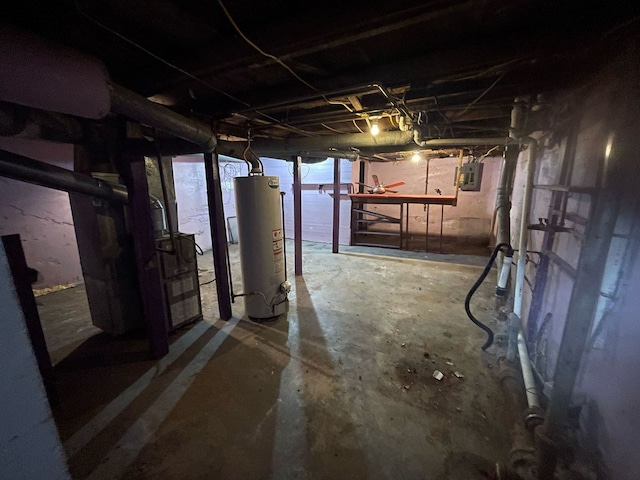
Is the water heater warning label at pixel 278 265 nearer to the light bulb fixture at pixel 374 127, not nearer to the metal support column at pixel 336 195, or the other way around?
the light bulb fixture at pixel 374 127

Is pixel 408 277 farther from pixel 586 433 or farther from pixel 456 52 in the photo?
pixel 456 52

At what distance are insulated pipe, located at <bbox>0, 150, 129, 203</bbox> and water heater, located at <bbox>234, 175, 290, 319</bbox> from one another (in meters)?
0.96

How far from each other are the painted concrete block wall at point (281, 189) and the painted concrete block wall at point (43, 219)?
5.95ft

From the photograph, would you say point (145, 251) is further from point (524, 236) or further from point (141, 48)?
point (524, 236)

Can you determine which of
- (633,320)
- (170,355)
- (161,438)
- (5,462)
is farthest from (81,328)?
(633,320)

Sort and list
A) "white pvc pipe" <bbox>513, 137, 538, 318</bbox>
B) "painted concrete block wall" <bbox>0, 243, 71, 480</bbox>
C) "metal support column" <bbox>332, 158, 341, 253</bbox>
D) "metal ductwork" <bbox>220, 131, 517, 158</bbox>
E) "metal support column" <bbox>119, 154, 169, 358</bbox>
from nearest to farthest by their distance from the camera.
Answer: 1. "painted concrete block wall" <bbox>0, 243, 71, 480</bbox>
2. "metal support column" <bbox>119, 154, 169, 358</bbox>
3. "white pvc pipe" <bbox>513, 137, 538, 318</bbox>
4. "metal ductwork" <bbox>220, 131, 517, 158</bbox>
5. "metal support column" <bbox>332, 158, 341, 253</bbox>

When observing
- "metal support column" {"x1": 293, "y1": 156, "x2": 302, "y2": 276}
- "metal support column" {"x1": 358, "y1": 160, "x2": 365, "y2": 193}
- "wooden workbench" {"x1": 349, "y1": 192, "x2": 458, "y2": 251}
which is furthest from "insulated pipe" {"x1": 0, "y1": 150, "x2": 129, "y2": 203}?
"metal support column" {"x1": 358, "y1": 160, "x2": 365, "y2": 193}

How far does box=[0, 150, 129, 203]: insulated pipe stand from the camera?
4.80ft

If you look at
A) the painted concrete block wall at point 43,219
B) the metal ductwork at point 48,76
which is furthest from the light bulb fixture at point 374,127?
the painted concrete block wall at point 43,219

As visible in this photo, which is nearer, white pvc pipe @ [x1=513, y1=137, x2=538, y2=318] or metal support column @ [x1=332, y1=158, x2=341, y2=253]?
white pvc pipe @ [x1=513, y1=137, x2=538, y2=318]

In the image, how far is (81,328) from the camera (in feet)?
8.87

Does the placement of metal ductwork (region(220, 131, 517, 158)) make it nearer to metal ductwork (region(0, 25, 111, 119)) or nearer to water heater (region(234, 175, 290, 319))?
water heater (region(234, 175, 290, 319))

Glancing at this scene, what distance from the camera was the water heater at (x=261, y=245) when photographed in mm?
2559

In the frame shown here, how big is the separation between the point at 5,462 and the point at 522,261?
9.34 feet
